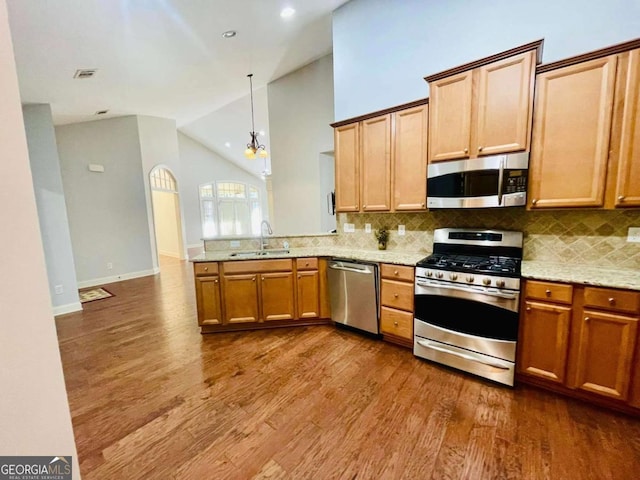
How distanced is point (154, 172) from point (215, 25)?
15.1ft

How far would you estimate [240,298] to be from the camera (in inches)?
126

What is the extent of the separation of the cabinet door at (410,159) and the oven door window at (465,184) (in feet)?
0.50

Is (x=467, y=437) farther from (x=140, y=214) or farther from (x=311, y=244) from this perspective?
(x=140, y=214)

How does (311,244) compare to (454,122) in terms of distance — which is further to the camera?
(311,244)

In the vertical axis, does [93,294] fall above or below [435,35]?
below

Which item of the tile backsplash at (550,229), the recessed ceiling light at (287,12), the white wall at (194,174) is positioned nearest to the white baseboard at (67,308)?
the tile backsplash at (550,229)

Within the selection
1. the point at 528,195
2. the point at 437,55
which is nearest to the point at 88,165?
the point at 437,55

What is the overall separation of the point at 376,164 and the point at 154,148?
5.73m

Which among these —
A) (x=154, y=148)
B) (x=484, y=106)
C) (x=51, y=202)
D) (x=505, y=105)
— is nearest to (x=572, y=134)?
(x=505, y=105)

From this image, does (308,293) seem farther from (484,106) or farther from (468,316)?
(484,106)

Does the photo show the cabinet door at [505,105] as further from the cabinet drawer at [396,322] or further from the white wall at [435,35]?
the cabinet drawer at [396,322]

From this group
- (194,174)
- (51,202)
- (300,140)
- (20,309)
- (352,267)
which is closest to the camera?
(20,309)

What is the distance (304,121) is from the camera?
16.7ft

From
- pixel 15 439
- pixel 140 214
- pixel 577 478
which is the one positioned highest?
pixel 140 214
